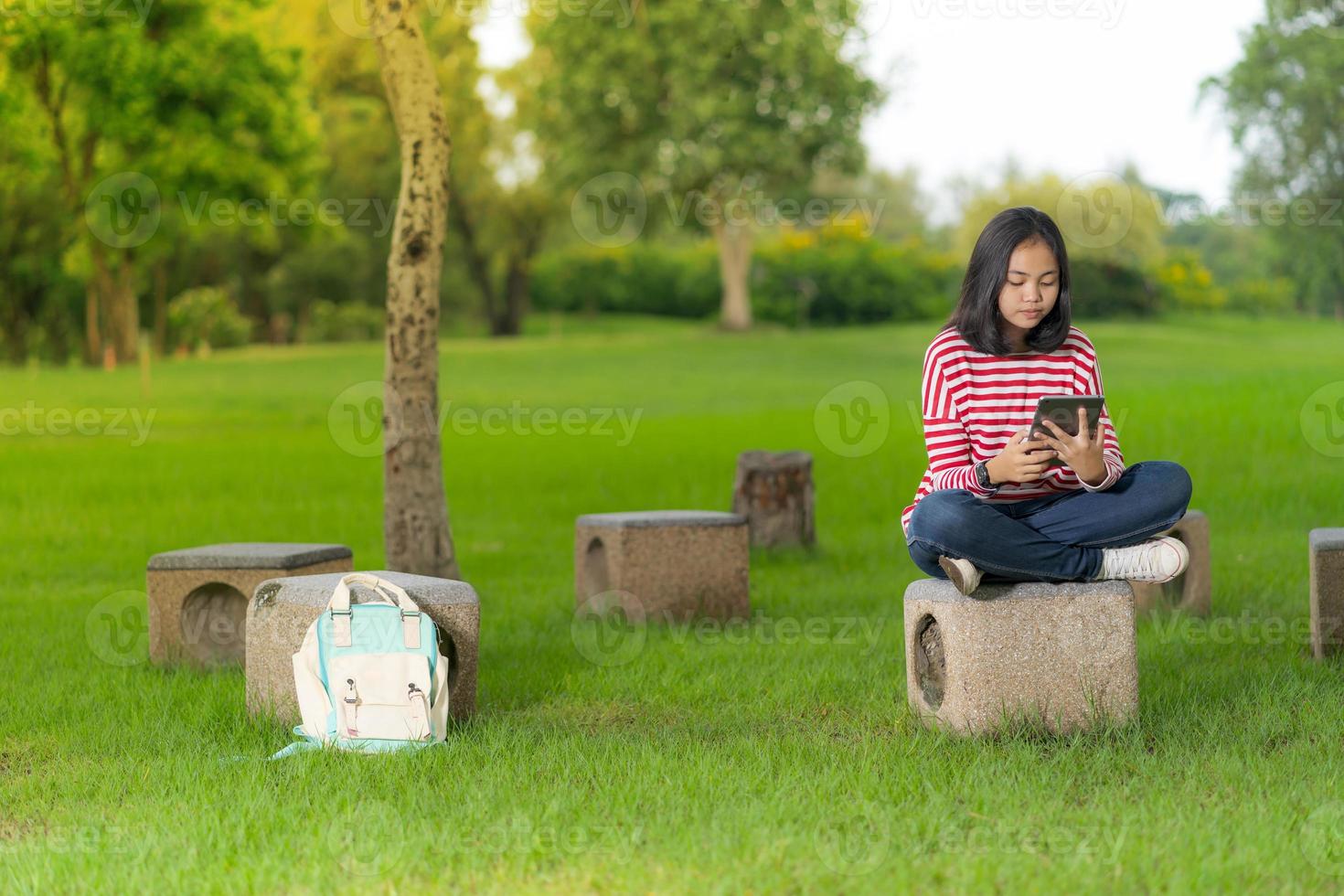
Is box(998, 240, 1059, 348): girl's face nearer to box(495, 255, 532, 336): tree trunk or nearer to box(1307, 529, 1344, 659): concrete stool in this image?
box(1307, 529, 1344, 659): concrete stool

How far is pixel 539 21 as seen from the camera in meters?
42.8

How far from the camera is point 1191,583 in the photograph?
834 cm

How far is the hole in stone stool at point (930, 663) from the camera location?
5.61 metres

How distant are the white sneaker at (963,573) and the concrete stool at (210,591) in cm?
338

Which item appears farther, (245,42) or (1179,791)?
(245,42)

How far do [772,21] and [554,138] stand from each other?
24.7 ft

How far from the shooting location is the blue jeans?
5211 millimetres

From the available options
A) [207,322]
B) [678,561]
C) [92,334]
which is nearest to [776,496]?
[678,561]

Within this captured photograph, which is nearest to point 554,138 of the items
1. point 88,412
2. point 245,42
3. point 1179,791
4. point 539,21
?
point 539,21

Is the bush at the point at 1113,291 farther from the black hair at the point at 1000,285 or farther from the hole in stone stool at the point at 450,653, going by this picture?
the hole in stone stool at the point at 450,653

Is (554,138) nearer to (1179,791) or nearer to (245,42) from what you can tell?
(245,42)

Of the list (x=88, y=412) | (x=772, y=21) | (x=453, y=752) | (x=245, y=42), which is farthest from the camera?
(x=772, y=21)

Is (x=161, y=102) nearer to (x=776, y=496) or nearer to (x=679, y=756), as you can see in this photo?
(x=776, y=496)

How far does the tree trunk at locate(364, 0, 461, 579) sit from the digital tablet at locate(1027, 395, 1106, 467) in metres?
4.75
